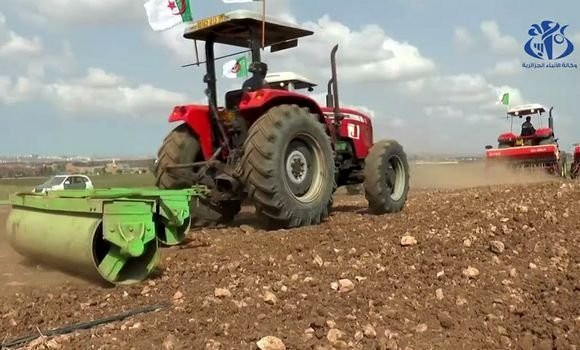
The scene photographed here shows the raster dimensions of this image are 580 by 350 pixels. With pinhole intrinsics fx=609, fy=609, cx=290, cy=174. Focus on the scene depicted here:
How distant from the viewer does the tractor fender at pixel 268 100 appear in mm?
6043

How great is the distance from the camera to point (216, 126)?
6.72 m

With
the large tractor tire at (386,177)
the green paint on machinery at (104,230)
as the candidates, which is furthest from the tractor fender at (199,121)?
the large tractor tire at (386,177)

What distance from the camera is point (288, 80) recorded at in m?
10.7

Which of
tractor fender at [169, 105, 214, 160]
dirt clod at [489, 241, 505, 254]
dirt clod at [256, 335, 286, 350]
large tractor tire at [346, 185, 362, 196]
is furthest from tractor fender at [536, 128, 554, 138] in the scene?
dirt clod at [256, 335, 286, 350]

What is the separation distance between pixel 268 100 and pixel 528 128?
45.5 feet

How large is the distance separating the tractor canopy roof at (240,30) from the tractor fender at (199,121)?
843mm

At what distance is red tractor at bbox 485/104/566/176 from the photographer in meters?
16.2

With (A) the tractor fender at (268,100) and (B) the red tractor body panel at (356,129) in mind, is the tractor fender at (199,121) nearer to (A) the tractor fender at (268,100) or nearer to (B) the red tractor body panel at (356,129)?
(A) the tractor fender at (268,100)

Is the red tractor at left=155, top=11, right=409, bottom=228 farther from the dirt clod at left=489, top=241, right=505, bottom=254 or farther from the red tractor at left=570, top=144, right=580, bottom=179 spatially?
the red tractor at left=570, top=144, right=580, bottom=179

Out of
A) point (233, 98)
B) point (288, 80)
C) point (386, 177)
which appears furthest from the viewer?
point (288, 80)

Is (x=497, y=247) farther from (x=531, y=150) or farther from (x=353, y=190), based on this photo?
(x=531, y=150)

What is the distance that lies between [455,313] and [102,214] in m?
2.35

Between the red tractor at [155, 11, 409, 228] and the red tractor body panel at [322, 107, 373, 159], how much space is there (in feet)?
0.54

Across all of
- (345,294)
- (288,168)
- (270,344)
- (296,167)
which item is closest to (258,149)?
Result: (288,168)
